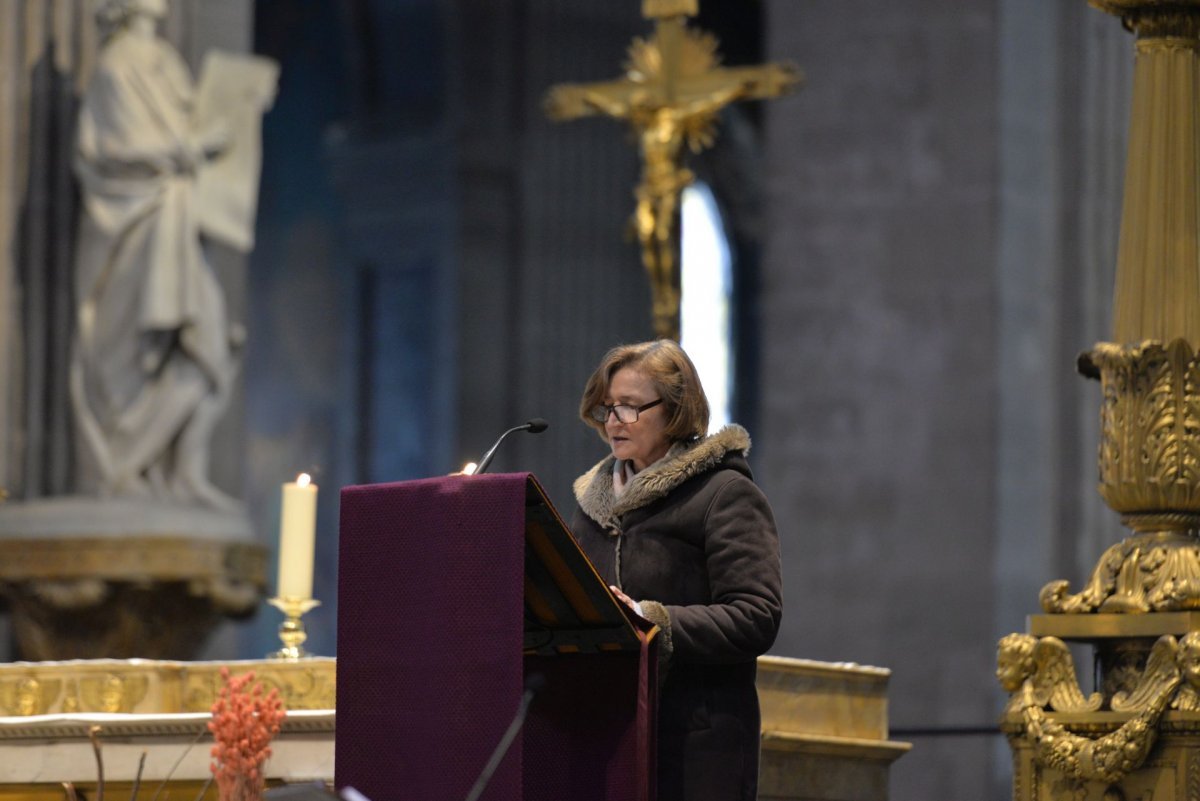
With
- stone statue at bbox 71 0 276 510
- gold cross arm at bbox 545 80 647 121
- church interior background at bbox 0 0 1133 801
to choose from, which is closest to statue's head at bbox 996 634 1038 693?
church interior background at bbox 0 0 1133 801

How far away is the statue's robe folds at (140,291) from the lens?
1013 centimetres

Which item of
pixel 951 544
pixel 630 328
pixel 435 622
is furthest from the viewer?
pixel 630 328

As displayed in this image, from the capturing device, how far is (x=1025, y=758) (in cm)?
620

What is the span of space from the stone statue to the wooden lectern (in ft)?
18.8

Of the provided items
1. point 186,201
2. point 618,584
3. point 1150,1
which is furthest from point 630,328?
point 618,584

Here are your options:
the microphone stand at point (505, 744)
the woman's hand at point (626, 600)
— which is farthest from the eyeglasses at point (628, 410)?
the microphone stand at point (505, 744)

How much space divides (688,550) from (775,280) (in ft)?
31.2

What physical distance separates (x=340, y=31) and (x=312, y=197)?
131 centimetres

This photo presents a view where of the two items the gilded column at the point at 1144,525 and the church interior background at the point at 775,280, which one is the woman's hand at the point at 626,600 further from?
the church interior background at the point at 775,280

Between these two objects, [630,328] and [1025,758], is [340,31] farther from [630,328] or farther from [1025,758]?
[1025,758]

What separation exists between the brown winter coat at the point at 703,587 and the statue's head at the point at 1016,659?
166cm

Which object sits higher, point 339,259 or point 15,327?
point 339,259

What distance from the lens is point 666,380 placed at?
4.70 metres

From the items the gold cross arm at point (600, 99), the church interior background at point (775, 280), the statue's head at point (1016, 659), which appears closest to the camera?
the statue's head at point (1016, 659)
